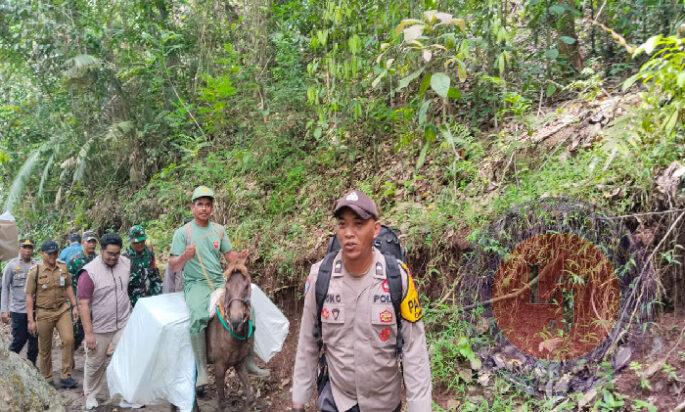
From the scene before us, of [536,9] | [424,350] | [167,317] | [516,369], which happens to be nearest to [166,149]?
[167,317]

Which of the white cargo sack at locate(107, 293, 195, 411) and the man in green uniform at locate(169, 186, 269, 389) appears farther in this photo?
the man in green uniform at locate(169, 186, 269, 389)

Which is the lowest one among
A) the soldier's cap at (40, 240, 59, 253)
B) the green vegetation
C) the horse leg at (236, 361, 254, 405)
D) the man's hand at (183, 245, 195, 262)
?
the horse leg at (236, 361, 254, 405)

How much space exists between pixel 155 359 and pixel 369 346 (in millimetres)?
3669

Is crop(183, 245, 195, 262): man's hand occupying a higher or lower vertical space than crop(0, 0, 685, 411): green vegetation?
lower

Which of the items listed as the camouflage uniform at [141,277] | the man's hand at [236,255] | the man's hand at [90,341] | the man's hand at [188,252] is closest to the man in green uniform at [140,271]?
the camouflage uniform at [141,277]

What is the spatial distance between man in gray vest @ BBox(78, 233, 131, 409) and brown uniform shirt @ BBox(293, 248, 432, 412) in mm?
4490

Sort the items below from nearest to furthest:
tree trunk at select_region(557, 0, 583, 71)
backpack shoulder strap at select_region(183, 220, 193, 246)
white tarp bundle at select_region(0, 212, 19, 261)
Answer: backpack shoulder strap at select_region(183, 220, 193, 246) → white tarp bundle at select_region(0, 212, 19, 261) → tree trunk at select_region(557, 0, 583, 71)

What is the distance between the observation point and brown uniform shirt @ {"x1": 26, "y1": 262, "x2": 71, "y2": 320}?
23.5 feet

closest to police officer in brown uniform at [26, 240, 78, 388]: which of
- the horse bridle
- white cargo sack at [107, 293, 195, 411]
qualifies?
white cargo sack at [107, 293, 195, 411]

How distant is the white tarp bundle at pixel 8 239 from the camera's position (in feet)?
22.3

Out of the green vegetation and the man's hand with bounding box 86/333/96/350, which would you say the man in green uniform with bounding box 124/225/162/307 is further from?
the green vegetation

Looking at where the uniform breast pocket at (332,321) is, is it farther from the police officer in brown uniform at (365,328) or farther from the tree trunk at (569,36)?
the tree trunk at (569,36)

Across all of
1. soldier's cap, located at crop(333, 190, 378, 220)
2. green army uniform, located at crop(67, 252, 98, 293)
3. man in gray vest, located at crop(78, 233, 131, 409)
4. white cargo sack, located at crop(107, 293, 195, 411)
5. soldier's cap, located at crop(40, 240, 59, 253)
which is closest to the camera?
soldier's cap, located at crop(333, 190, 378, 220)

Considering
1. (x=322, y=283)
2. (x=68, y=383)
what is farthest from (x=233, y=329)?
(x=68, y=383)
